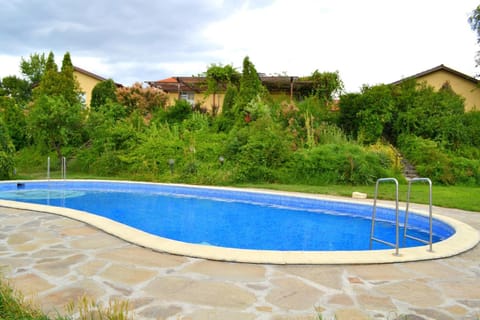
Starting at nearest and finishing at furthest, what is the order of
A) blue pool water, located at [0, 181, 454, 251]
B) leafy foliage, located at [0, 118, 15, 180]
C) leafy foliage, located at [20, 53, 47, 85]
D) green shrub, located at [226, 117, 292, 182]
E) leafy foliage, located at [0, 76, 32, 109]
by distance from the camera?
blue pool water, located at [0, 181, 454, 251] < leafy foliage, located at [0, 118, 15, 180] < green shrub, located at [226, 117, 292, 182] < leafy foliage, located at [0, 76, 32, 109] < leafy foliage, located at [20, 53, 47, 85]

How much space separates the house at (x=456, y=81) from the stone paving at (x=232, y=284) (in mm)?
18279

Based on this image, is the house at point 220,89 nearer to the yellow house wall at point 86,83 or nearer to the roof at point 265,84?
the roof at point 265,84

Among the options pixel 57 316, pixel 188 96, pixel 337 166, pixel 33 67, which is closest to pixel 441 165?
pixel 337 166

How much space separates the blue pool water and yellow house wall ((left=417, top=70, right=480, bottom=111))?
1488 centimetres

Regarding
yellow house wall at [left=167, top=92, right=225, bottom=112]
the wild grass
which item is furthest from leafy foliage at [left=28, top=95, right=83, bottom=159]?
the wild grass

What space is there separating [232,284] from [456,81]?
21245 millimetres

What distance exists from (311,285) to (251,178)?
870 cm

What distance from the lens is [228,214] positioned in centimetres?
816

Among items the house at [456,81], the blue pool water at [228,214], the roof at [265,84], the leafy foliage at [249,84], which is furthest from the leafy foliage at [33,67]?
the house at [456,81]

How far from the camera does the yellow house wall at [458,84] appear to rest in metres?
19.3

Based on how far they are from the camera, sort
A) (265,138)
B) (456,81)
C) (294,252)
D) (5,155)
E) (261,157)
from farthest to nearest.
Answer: (456,81) → (265,138) → (261,157) → (5,155) → (294,252)

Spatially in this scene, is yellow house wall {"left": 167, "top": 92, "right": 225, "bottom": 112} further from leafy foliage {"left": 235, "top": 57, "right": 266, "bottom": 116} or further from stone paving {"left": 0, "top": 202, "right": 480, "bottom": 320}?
stone paving {"left": 0, "top": 202, "right": 480, "bottom": 320}

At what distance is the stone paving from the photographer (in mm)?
2500

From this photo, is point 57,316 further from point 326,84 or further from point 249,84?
point 326,84
